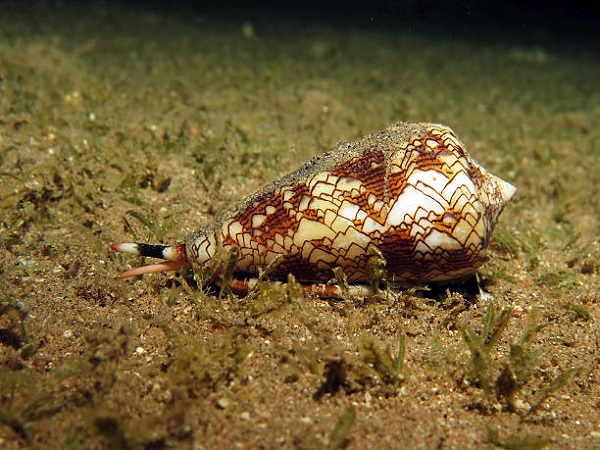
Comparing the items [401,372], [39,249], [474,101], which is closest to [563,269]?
[401,372]

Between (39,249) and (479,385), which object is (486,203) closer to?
(479,385)

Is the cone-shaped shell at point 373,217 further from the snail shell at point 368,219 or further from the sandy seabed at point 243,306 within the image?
the sandy seabed at point 243,306

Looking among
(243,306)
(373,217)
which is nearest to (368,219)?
(373,217)

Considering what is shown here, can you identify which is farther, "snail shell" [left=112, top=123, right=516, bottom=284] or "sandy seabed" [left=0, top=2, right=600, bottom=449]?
"snail shell" [left=112, top=123, right=516, bottom=284]

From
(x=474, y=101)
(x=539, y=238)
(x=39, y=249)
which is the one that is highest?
(x=474, y=101)

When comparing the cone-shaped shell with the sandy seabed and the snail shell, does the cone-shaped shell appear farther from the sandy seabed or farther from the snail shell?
the sandy seabed

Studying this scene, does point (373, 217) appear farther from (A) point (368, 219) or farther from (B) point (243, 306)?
(B) point (243, 306)

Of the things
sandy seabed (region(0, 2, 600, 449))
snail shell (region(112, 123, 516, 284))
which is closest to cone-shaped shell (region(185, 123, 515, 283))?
snail shell (region(112, 123, 516, 284))

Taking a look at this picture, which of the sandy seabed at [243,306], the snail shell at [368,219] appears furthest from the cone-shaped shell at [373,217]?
the sandy seabed at [243,306]
